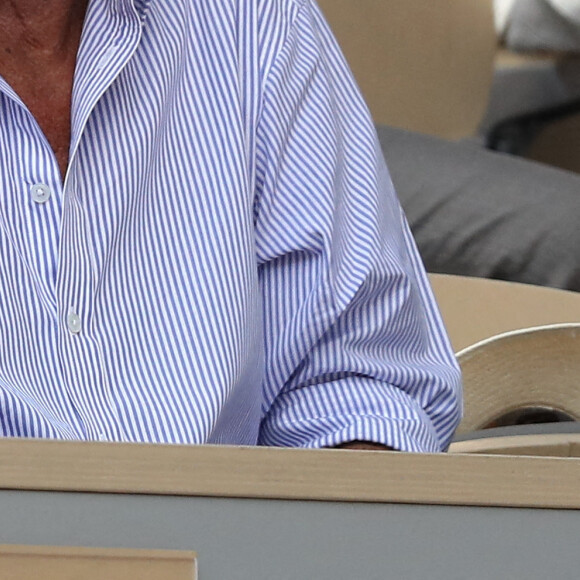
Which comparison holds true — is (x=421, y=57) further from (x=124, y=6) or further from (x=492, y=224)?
(x=124, y=6)

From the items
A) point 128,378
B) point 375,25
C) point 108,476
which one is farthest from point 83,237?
point 375,25

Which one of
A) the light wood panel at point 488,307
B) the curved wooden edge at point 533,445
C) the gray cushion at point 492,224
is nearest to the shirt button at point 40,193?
the curved wooden edge at point 533,445

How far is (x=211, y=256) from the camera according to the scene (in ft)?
2.61

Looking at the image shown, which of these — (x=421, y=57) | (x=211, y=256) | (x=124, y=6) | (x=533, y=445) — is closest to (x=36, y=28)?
(x=124, y=6)

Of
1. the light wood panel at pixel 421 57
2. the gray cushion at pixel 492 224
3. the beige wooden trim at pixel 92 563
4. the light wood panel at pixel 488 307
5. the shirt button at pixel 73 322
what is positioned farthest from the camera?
the light wood panel at pixel 421 57

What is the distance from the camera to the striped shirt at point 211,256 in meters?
0.74

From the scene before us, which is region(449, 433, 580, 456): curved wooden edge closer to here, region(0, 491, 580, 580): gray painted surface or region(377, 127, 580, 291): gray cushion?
region(0, 491, 580, 580): gray painted surface

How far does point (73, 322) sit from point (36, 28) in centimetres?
22

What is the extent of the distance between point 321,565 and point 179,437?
0.37 metres

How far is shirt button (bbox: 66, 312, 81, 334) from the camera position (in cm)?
74

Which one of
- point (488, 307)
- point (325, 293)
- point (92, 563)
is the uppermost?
point (92, 563)

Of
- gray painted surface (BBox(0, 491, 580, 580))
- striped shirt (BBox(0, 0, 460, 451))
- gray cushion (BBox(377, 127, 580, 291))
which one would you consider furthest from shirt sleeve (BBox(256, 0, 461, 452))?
gray cushion (BBox(377, 127, 580, 291))

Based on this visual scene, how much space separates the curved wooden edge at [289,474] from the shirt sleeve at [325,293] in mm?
394

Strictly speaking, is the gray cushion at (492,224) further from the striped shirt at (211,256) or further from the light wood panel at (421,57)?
the striped shirt at (211,256)
